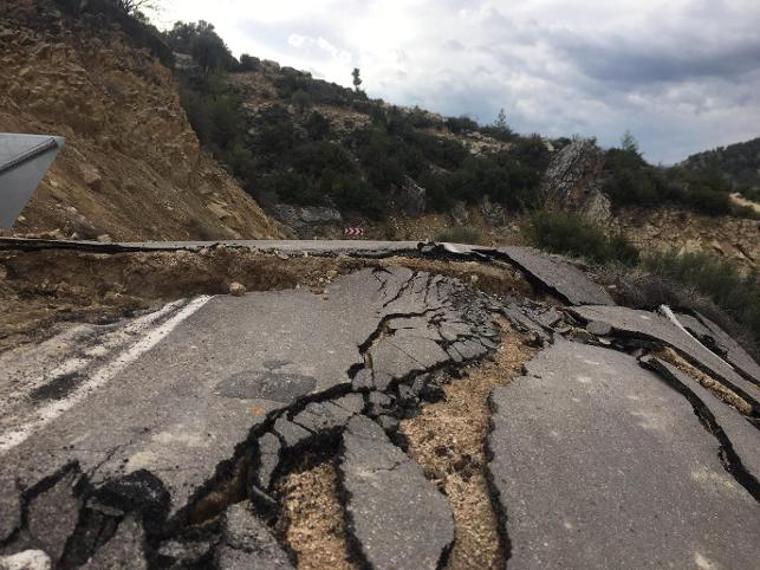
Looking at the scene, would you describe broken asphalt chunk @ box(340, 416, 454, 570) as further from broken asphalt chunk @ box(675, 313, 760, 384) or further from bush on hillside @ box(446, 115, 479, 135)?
bush on hillside @ box(446, 115, 479, 135)

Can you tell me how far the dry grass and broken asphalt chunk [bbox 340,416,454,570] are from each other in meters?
0.09

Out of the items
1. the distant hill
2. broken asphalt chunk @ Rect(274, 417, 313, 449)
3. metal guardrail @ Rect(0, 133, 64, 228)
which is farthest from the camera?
the distant hill

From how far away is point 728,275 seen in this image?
9.42 m

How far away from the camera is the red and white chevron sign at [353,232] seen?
1786 cm

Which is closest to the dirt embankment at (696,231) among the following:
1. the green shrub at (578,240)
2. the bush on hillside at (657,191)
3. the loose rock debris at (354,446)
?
the bush on hillside at (657,191)

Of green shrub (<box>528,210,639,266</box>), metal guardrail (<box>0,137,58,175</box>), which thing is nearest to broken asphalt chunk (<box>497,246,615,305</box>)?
green shrub (<box>528,210,639,266</box>)

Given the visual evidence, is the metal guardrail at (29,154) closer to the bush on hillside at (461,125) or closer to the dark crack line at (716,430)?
the dark crack line at (716,430)

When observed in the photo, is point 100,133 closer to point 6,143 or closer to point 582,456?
point 6,143

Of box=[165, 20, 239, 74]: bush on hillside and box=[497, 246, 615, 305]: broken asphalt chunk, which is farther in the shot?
box=[165, 20, 239, 74]: bush on hillside

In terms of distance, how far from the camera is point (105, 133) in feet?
35.5

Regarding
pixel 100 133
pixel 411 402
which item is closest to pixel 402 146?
pixel 100 133

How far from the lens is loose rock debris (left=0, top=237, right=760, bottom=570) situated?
2.31m

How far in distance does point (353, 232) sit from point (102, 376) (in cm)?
1501

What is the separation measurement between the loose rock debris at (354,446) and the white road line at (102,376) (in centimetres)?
2
